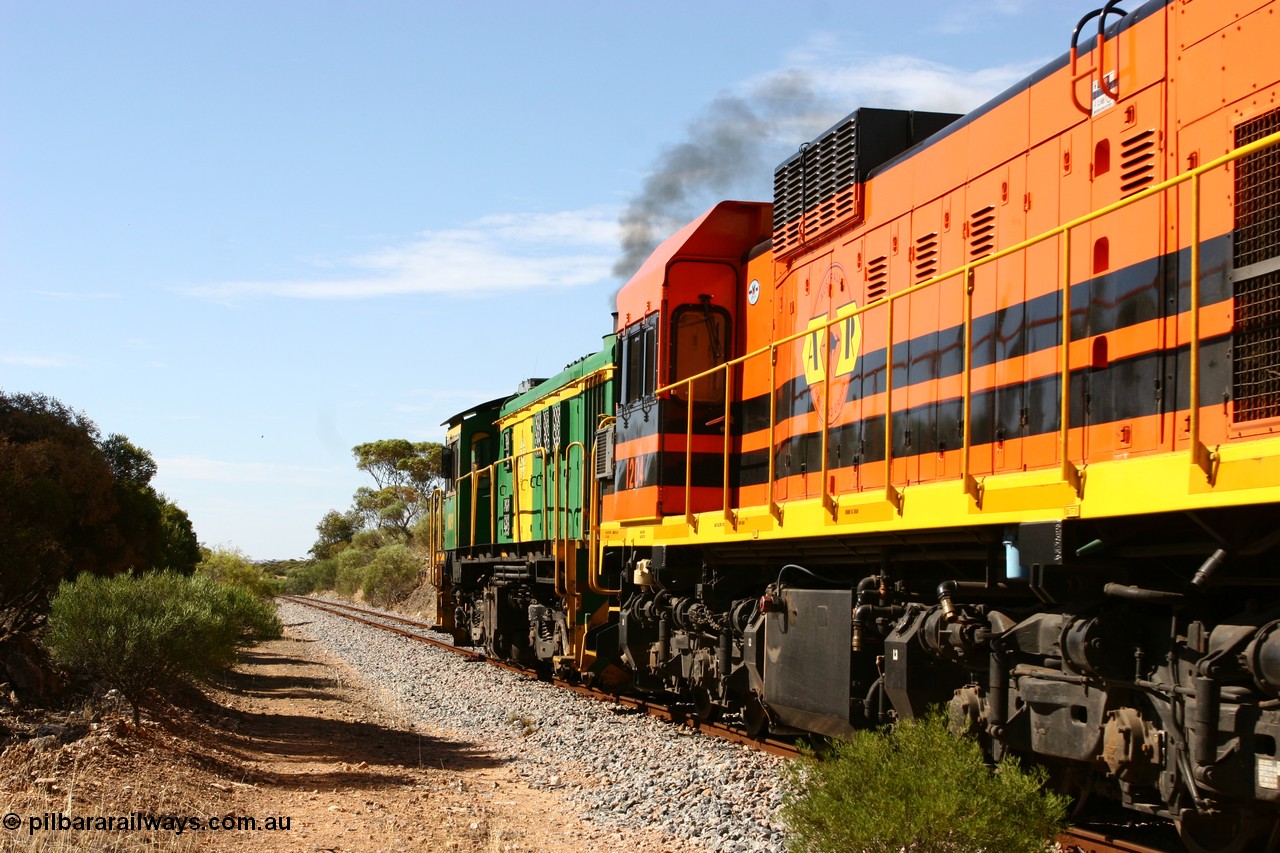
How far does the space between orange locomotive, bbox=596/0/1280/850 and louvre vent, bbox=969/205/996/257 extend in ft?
0.06

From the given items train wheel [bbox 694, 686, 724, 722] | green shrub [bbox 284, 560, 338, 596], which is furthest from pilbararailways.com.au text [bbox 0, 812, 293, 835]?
green shrub [bbox 284, 560, 338, 596]

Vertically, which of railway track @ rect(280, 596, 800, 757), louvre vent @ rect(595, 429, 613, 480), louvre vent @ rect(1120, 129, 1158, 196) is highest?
louvre vent @ rect(1120, 129, 1158, 196)

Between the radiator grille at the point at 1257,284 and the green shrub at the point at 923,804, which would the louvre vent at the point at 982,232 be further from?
the green shrub at the point at 923,804

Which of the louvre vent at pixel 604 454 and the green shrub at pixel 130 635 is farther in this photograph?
the louvre vent at pixel 604 454

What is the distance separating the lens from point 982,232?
7680 millimetres

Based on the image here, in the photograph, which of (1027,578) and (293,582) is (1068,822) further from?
(293,582)

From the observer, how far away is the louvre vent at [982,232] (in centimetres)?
759

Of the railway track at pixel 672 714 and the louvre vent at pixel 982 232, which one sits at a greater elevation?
the louvre vent at pixel 982 232

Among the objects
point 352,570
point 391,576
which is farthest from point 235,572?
point 352,570

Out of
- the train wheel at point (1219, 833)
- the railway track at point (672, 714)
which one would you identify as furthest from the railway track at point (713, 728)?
the train wheel at point (1219, 833)

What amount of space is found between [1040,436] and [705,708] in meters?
5.74

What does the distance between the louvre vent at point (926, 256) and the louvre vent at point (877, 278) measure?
36cm

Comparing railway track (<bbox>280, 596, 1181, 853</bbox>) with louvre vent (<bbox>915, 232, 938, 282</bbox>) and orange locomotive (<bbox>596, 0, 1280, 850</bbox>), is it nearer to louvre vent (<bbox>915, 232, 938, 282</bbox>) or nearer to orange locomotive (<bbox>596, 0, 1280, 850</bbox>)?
orange locomotive (<bbox>596, 0, 1280, 850</bbox>)

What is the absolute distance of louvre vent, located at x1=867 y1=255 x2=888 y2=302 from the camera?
862cm
